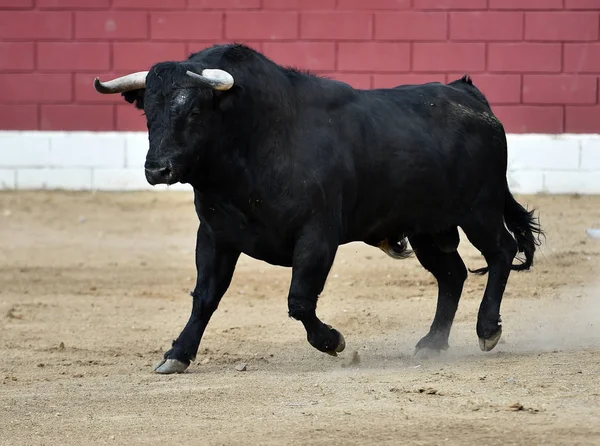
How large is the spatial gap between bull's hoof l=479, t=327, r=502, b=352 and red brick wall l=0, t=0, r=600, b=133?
240 inches

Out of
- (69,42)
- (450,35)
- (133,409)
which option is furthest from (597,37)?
(133,409)

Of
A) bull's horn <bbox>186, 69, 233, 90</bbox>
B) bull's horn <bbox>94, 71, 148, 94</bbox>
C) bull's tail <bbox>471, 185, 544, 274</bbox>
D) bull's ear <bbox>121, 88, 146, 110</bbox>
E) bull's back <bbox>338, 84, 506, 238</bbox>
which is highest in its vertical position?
bull's horn <bbox>186, 69, 233, 90</bbox>

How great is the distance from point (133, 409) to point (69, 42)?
27.2 feet

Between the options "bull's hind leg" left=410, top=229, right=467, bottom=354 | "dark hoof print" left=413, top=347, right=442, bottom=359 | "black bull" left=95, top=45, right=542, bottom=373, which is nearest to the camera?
"black bull" left=95, top=45, right=542, bottom=373

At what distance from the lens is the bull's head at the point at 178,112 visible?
672cm

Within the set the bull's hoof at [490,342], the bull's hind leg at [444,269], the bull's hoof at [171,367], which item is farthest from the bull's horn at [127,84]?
the bull's hoof at [490,342]

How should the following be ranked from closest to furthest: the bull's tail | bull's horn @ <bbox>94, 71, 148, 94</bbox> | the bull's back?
bull's horn @ <bbox>94, 71, 148, 94</bbox>, the bull's back, the bull's tail

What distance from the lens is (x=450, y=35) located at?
13.8 meters

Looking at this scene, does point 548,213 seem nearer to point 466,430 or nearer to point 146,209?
point 146,209

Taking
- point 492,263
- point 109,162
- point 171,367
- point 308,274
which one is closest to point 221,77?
point 308,274

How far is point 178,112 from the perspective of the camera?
6785 mm

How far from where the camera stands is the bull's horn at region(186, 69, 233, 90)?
679 centimetres

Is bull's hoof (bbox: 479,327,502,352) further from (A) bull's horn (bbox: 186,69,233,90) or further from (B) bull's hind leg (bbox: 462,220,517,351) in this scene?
(A) bull's horn (bbox: 186,69,233,90)

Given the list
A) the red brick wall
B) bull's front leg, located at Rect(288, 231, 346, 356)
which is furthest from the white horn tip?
the red brick wall
